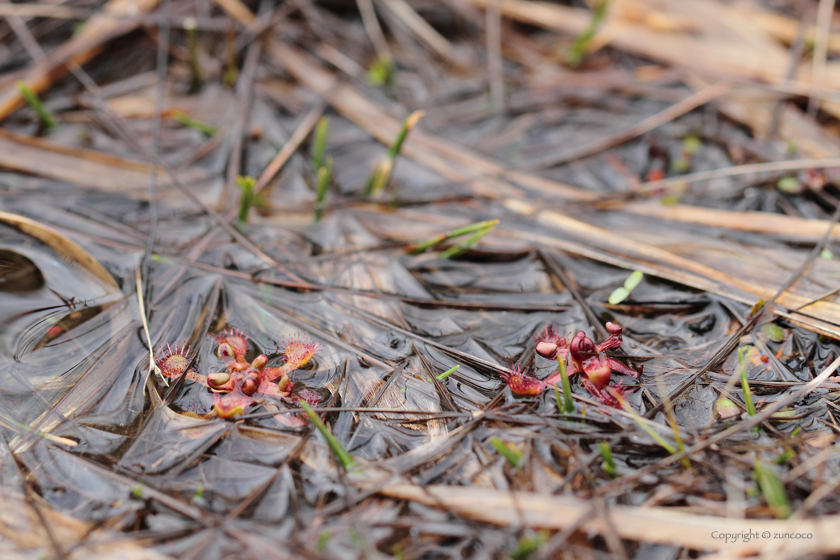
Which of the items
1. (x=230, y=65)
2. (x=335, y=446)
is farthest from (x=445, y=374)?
(x=230, y=65)

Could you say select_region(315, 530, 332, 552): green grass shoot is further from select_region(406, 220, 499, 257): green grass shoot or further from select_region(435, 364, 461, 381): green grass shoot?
select_region(406, 220, 499, 257): green grass shoot

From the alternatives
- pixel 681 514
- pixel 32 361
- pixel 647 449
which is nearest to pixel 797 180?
pixel 647 449

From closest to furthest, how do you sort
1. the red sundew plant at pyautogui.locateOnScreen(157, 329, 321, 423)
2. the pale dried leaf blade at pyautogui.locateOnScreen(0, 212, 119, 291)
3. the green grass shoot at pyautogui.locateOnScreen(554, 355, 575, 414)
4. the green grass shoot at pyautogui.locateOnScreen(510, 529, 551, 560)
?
the green grass shoot at pyautogui.locateOnScreen(510, 529, 551, 560)
the green grass shoot at pyautogui.locateOnScreen(554, 355, 575, 414)
the red sundew plant at pyautogui.locateOnScreen(157, 329, 321, 423)
the pale dried leaf blade at pyautogui.locateOnScreen(0, 212, 119, 291)

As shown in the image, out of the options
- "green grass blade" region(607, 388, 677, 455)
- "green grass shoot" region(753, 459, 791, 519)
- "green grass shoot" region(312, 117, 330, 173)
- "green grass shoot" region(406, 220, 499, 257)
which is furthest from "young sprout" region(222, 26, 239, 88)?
"green grass shoot" region(753, 459, 791, 519)

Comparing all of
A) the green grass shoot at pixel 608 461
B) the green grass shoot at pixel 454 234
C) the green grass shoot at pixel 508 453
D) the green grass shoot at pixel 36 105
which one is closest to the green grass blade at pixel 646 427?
the green grass shoot at pixel 608 461

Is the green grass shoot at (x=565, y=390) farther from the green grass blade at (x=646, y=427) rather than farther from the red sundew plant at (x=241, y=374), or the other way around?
the red sundew plant at (x=241, y=374)

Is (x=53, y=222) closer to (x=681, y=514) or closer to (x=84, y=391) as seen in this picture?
(x=84, y=391)

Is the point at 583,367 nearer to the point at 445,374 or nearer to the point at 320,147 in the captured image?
the point at 445,374
